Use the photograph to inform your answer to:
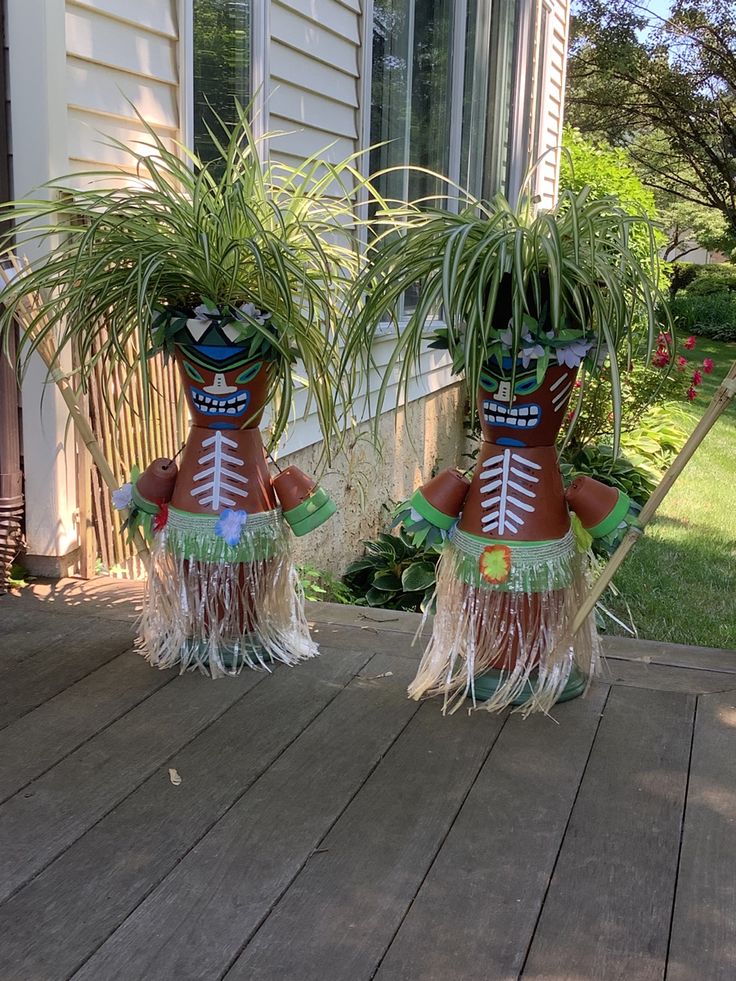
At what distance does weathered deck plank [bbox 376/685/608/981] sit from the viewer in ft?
4.67

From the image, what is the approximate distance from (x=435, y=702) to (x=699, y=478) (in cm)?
547

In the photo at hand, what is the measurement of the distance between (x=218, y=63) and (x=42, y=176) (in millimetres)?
1047

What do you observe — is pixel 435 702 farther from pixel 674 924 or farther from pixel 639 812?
pixel 674 924

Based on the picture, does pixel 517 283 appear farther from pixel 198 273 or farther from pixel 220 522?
pixel 220 522

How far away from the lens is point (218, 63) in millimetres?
3523

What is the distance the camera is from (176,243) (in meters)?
2.21

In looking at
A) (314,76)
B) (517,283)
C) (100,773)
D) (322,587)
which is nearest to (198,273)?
(517,283)

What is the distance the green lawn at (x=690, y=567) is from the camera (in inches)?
163

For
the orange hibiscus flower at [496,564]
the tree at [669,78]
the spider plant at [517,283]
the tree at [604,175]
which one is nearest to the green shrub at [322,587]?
the orange hibiscus flower at [496,564]

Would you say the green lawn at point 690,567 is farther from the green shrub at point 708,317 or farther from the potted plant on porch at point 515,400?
the green shrub at point 708,317

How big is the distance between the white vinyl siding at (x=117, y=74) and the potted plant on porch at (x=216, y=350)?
1.52 feet

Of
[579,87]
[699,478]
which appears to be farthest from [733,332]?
[699,478]

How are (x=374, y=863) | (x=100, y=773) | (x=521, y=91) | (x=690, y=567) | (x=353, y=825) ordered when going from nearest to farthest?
(x=374, y=863)
(x=353, y=825)
(x=100, y=773)
(x=690, y=567)
(x=521, y=91)

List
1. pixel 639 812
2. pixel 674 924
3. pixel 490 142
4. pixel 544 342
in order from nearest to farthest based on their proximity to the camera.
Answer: pixel 674 924
pixel 639 812
pixel 544 342
pixel 490 142
